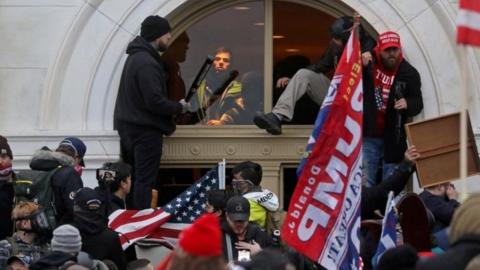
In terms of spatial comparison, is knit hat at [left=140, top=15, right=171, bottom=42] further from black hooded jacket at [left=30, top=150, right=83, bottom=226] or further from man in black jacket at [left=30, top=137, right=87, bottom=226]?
black hooded jacket at [left=30, top=150, right=83, bottom=226]

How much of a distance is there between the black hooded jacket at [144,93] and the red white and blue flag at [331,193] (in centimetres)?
260

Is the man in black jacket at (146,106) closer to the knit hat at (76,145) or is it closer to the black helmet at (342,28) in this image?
the knit hat at (76,145)

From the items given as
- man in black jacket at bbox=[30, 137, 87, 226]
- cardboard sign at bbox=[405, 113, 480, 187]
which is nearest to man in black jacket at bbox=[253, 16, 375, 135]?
cardboard sign at bbox=[405, 113, 480, 187]

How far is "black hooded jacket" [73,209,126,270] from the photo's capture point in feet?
38.5

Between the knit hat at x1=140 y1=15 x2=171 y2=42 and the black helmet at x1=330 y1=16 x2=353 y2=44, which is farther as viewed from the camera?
the black helmet at x1=330 y1=16 x2=353 y2=44

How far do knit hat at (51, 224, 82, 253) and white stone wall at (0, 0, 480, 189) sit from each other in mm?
3077

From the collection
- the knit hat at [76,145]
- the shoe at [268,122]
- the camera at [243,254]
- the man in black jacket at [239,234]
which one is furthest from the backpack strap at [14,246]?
the shoe at [268,122]

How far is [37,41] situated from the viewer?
13.9 metres

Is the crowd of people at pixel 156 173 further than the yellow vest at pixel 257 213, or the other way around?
the yellow vest at pixel 257 213

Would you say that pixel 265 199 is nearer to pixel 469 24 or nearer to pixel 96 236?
pixel 96 236

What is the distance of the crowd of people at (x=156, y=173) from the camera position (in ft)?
38.2

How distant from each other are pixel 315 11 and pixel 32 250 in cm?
426

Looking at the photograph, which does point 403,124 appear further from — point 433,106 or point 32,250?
point 32,250

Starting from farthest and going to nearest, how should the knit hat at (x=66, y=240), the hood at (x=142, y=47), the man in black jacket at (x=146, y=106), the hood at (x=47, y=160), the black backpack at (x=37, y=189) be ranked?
the hood at (x=142, y=47) < the man in black jacket at (x=146, y=106) < the hood at (x=47, y=160) < the black backpack at (x=37, y=189) < the knit hat at (x=66, y=240)
